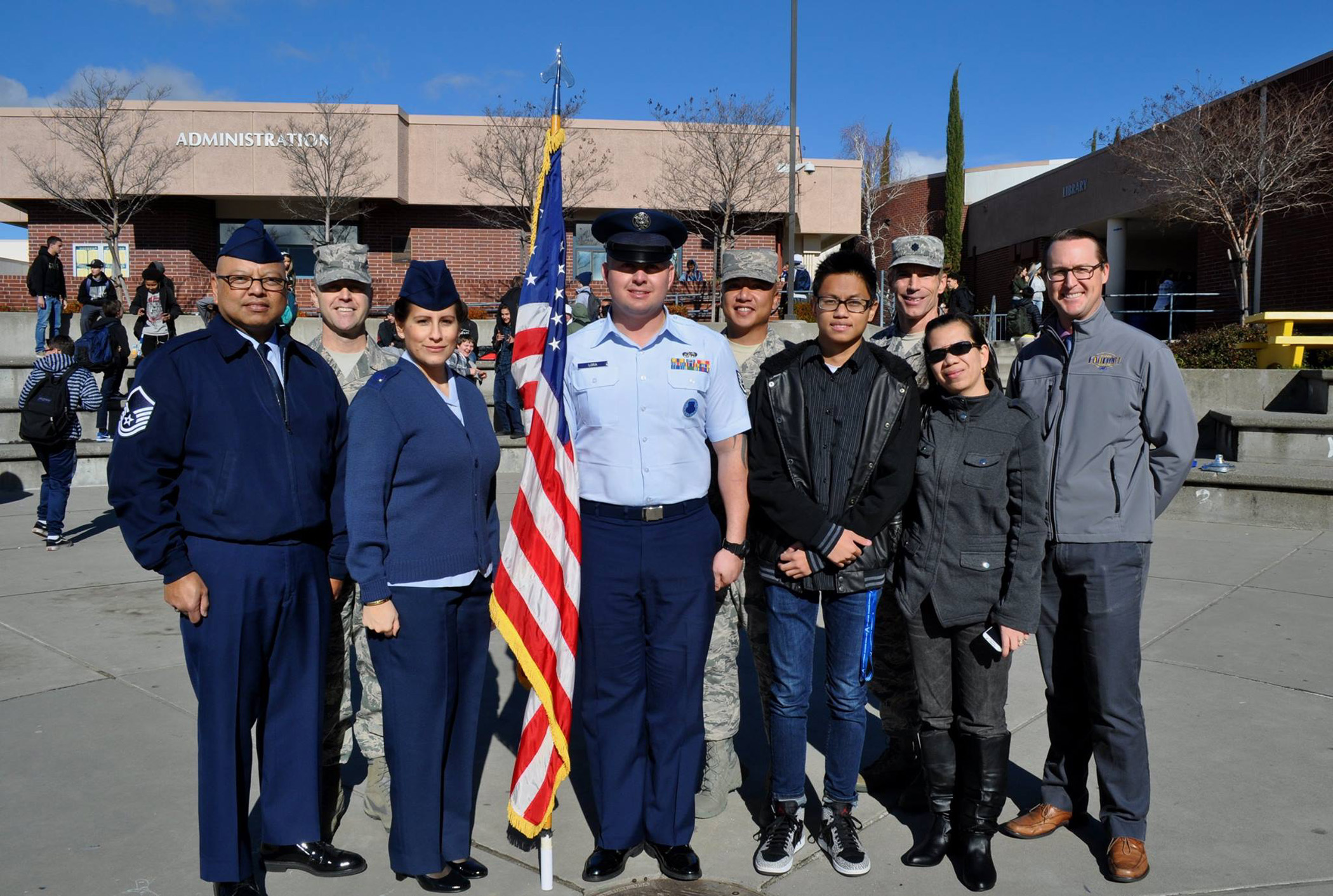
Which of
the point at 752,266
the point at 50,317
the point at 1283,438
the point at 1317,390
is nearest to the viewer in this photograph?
the point at 752,266

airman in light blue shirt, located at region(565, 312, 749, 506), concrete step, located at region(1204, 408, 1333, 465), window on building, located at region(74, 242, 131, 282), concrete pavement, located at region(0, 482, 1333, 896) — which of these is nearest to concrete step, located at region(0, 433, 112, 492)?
concrete pavement, located at region(0, 482, 1333, 896)

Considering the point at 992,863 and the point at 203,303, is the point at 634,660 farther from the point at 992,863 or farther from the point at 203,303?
the point at 203,303

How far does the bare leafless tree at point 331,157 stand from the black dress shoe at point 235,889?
24766 millimetres

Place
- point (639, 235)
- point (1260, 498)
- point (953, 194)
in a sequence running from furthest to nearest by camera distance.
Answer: point (953, 194) < point (1260, 498) < point (639, 235)

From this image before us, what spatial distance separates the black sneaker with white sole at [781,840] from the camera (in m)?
3.46

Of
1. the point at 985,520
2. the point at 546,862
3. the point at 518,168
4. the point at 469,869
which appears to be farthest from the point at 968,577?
the point at 518,168

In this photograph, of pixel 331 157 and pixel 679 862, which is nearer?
pixel 679 862

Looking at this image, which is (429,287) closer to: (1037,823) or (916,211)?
(1037,823)

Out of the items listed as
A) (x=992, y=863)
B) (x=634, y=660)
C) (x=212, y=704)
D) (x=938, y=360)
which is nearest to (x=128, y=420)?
(x=212, y=704)

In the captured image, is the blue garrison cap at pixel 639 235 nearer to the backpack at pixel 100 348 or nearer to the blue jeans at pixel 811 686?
the blue jeans at pixel 811 686

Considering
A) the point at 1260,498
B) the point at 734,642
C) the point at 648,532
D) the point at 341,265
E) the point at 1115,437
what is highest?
the point at 341,265

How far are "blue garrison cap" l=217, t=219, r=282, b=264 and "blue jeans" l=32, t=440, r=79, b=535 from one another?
254 inches

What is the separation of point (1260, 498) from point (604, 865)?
8390mm

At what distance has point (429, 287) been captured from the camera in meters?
3.30
